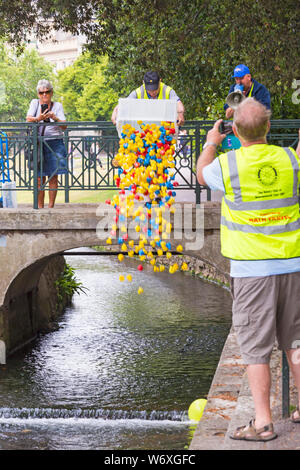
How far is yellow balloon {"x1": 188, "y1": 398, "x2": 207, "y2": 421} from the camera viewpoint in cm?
933

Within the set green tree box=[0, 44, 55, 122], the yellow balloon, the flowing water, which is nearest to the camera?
the yellow balloon

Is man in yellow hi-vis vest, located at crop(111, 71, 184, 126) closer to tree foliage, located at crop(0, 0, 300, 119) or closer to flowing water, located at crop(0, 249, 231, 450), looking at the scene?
tree foliage, located at crop(0, 0, 300, 119)

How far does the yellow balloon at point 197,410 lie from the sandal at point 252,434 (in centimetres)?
447

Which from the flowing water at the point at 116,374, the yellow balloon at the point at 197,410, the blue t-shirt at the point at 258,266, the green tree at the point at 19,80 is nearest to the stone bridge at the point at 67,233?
the flowing water at the point at 116,374

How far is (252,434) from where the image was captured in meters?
4.77

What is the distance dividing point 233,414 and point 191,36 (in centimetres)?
999

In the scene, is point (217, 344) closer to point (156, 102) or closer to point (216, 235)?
point (216, 235)

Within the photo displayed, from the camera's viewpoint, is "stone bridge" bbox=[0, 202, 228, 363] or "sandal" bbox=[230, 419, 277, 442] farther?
"stone bridge" bbox=[0, 202, 228, 363]

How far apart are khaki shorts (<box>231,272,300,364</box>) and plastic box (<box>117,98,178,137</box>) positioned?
4.42 metres

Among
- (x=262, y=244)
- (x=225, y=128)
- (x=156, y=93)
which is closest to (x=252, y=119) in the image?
(x=225, y=128)

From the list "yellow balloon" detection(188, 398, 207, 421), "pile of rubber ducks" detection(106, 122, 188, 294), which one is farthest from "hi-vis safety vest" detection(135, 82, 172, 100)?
"yellow balloon" detection(188, 398, 207, 421)

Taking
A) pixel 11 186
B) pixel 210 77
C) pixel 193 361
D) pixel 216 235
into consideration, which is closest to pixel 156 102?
pixel 216 235

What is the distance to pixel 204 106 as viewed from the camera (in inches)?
715

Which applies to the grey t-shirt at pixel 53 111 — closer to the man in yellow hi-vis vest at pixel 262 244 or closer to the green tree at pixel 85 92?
the man in yellow hi-vis vest at pixel 262 244
